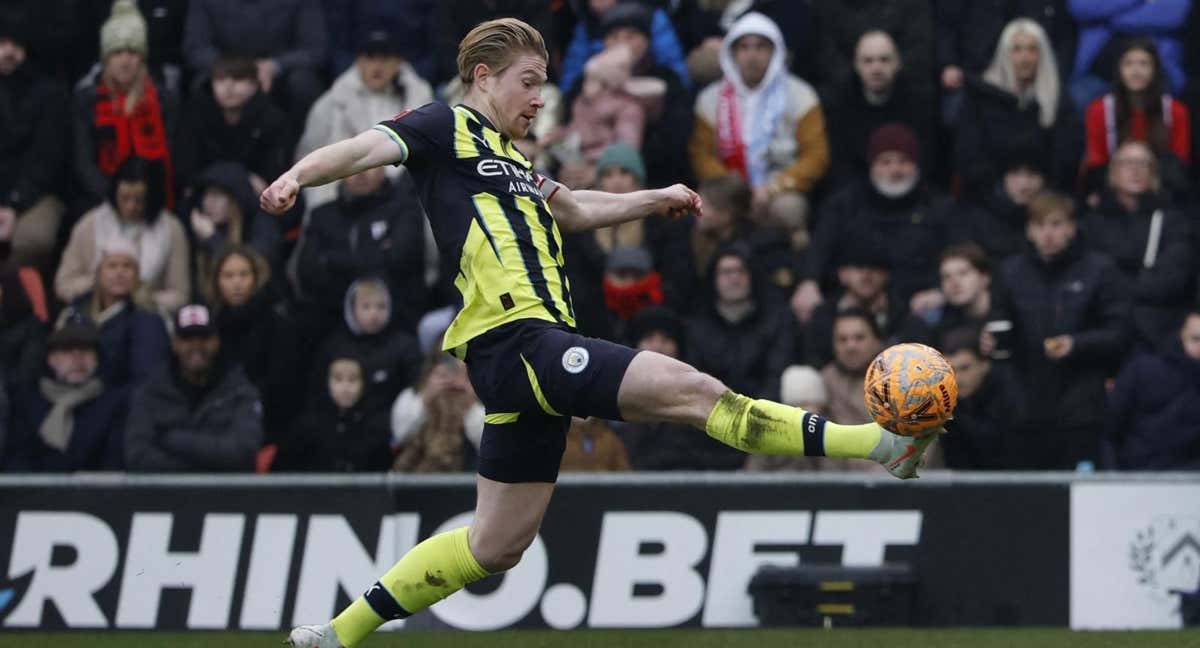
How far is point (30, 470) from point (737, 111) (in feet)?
16.6

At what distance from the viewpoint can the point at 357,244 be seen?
1356 cm

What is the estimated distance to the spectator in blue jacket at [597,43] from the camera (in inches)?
574

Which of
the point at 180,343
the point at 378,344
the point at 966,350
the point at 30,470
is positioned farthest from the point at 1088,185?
the point at 30,470

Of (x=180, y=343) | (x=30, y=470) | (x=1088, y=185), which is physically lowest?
(x=30, y=470)

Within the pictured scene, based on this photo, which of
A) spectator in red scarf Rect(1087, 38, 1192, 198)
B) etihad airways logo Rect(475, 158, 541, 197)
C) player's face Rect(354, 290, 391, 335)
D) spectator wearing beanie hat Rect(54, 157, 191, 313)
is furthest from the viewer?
spectator wearing beanie hat Rect(54, 157, 191, 313)

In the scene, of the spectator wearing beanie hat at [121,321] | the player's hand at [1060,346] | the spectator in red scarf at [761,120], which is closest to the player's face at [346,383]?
the spectator wearing beanie hat at [121,321]

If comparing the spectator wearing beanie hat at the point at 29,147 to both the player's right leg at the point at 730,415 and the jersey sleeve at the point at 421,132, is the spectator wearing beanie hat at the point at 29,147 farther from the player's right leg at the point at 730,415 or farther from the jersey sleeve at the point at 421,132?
the player's right leg at the point at 730,415

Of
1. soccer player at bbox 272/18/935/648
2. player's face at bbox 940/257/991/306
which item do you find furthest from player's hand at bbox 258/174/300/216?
player's face at bbox 940/257/991/306

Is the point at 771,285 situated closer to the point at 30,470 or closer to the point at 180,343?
the point at 180,343

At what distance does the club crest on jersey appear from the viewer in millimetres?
7379

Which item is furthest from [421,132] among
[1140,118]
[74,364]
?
[1140,118]

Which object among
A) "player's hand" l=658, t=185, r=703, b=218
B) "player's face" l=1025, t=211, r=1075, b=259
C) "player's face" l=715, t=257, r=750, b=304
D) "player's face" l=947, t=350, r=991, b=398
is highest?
"player's face" l=1025, t=211, r=1075, b=259

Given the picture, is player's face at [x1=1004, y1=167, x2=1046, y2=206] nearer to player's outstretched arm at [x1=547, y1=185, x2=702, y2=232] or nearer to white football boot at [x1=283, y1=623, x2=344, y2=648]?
player's outstretched arm at [x1=547, y1=185, x2=702, y2=232]

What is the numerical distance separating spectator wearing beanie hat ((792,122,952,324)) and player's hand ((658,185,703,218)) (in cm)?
475
